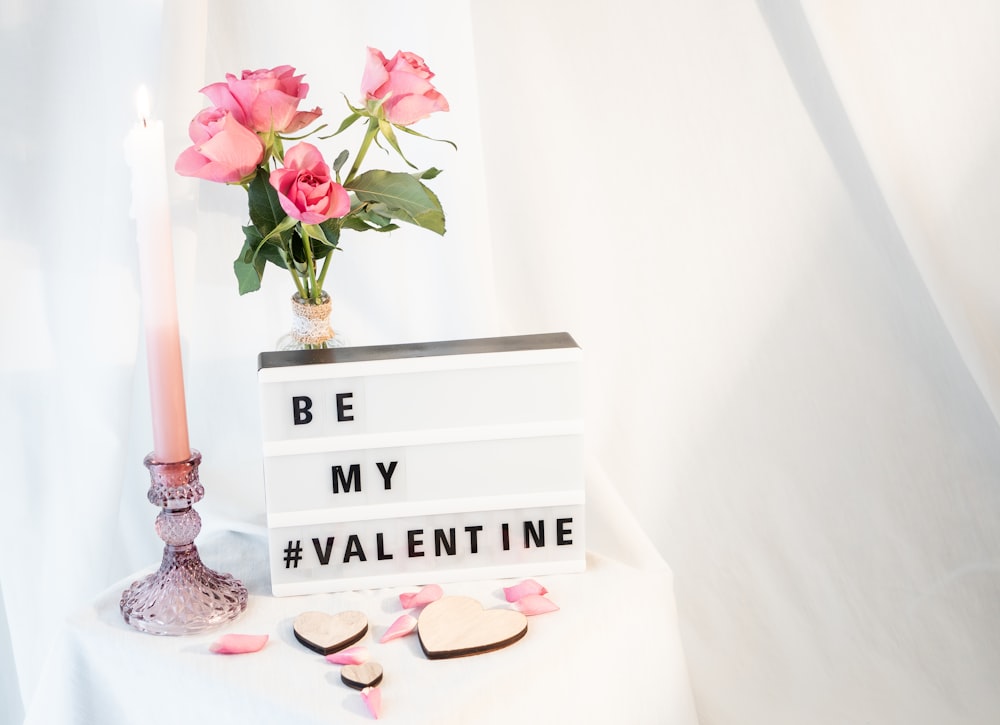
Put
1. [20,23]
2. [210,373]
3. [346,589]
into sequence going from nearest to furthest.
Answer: [346,589], [20,23], [210,373]

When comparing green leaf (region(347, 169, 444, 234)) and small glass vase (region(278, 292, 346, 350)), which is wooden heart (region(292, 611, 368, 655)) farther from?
green leaf (region(347, 169, 444, 234))

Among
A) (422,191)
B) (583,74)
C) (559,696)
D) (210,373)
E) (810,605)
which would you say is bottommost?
(810,605)

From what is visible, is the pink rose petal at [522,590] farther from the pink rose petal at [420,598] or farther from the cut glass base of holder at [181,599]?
the cut glass base of holder at [181,599]

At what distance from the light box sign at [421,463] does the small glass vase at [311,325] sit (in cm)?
6

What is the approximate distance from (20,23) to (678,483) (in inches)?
37.1

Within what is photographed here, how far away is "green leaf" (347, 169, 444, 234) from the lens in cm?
84

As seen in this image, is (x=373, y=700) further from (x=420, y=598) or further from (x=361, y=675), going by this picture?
(x=420, y=598)

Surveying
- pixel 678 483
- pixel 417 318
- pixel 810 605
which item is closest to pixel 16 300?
pixel 417 318

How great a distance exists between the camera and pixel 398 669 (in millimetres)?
697

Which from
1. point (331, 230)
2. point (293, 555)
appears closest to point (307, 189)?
point (331, 230)

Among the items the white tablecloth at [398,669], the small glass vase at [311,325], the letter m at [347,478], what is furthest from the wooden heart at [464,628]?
the small glass vase at [311,325]

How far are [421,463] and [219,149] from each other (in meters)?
0.30

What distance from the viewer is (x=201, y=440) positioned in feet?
3.79

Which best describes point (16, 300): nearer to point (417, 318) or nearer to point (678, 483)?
point (417, 318)
